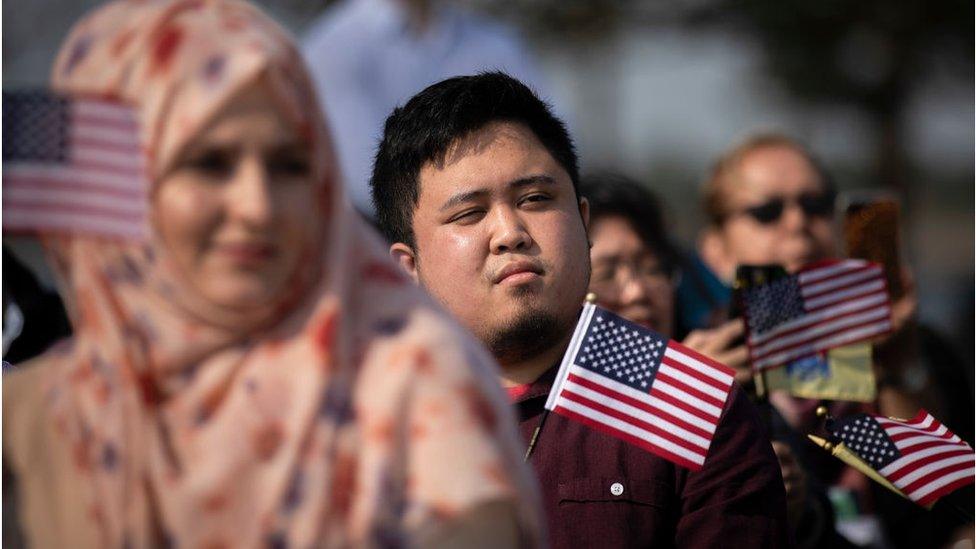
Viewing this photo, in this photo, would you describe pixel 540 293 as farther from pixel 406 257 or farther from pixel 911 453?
pixel 911 453

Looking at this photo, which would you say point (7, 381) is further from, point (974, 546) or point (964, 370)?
point (964, 370)

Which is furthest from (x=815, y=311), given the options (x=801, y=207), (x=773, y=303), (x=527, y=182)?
(x=801, y=207)

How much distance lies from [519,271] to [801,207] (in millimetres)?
2746

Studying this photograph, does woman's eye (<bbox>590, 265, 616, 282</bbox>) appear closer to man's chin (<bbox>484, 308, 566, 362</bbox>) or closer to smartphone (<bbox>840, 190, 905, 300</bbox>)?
smartphone (<bbox>840, 190, 905, 300</bbox>)

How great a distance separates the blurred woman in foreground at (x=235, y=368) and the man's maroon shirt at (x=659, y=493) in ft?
3.30

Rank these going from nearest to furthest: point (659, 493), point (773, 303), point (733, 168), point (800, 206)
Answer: point (659, 493) < point (773, 303) < point (800, 206) < point (733, 168)

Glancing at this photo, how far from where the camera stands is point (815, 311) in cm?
439

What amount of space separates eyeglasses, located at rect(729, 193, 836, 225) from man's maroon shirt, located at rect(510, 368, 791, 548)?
2.52m

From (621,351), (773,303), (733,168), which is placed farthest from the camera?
(733,168)

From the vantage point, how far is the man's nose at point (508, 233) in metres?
3.32

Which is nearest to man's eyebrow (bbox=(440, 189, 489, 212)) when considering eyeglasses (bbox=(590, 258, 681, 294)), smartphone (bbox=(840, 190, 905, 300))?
eyeglasses (bbox=(590, 258, 681, 294))

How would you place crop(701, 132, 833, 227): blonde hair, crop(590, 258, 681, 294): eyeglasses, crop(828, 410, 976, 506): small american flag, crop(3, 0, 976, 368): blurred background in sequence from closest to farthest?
crop(828, 410, 976, 506): small american flag < crop(590, 258, 681, 294): eyeglasses < crop(701, 132, 833, 227): blonde hair < crop(3, 0, 976, 368): blurred background

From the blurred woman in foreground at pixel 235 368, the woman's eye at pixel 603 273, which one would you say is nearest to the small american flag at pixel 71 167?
the blurred woman in foreground at pixel 235 368

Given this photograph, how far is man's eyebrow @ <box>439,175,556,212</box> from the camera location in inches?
133
